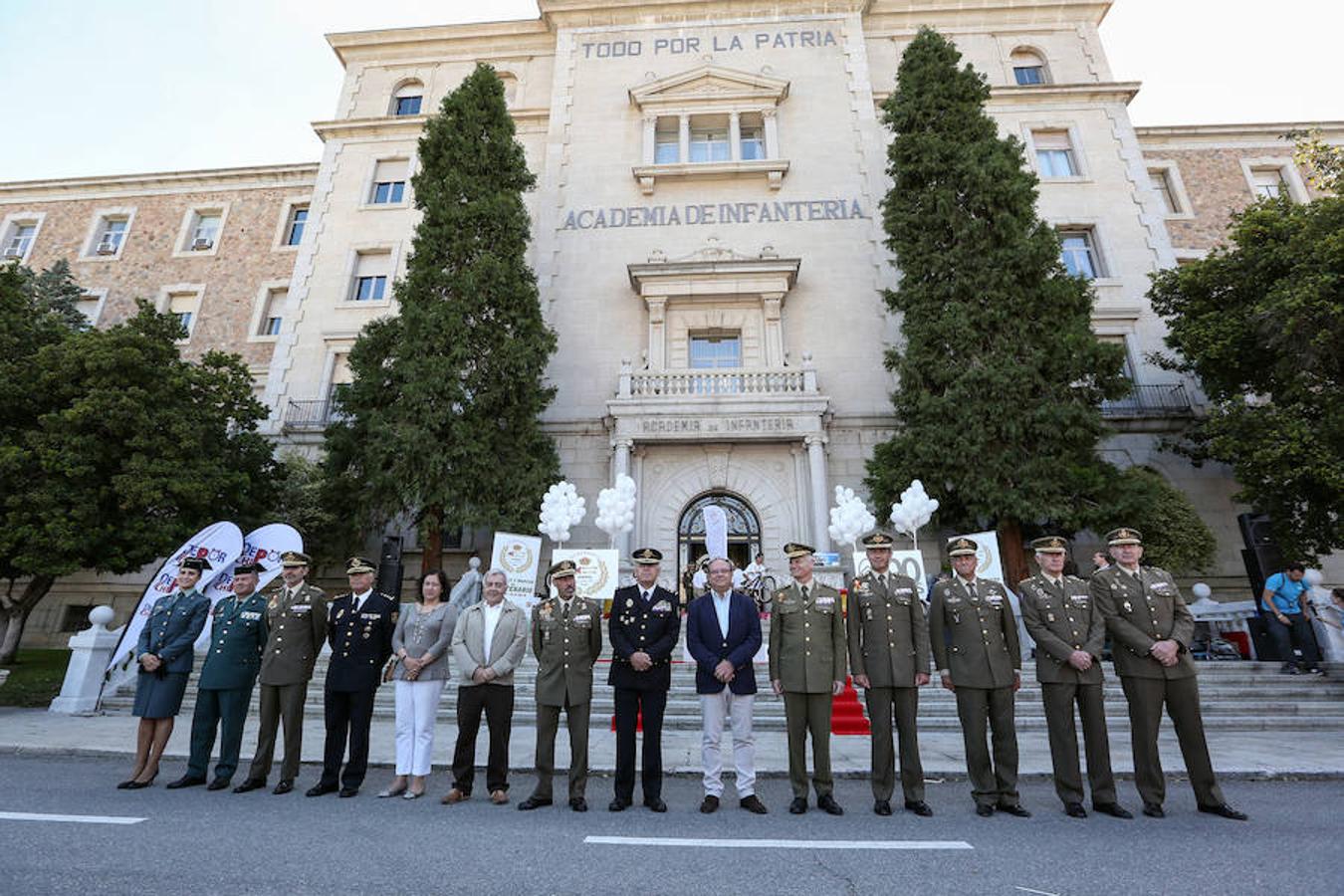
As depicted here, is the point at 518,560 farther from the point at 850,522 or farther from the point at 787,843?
the point at 787,843

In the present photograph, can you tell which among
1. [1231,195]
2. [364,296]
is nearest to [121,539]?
[364,296]

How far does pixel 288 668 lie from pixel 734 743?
3.99 metres

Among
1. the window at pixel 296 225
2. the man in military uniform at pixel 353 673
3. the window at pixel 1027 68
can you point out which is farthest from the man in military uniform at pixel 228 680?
the window at pixel 1027 68

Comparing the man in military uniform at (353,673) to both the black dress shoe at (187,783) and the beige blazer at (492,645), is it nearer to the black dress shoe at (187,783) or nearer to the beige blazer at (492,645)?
the beige blazer at (492,645)

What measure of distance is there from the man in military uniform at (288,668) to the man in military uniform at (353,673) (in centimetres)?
21

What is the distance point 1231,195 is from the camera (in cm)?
2106

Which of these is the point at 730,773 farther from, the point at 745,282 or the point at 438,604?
the point at 745,282

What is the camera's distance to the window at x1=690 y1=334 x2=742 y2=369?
1786 cm

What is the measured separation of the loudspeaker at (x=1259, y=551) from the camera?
37.9ft

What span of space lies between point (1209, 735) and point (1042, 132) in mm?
19590

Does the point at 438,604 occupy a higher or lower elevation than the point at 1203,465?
lower

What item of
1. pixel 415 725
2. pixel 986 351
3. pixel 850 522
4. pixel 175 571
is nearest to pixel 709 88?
pixel 986 351

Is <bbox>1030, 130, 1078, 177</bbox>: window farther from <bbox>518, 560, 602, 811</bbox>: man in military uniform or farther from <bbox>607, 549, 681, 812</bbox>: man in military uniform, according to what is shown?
<bbox>518, 560, 602, 811</bbox>: man in military uniform

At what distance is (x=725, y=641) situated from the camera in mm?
5379
